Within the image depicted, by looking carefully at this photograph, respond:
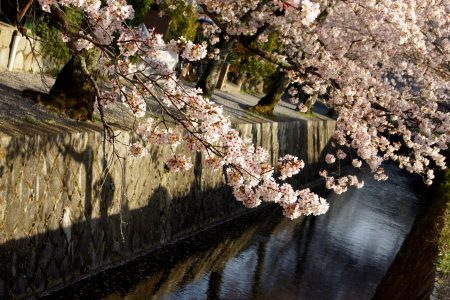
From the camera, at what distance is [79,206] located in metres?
10.4

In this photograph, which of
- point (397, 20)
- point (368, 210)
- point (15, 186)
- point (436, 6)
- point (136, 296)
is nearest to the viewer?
point (15, 186)

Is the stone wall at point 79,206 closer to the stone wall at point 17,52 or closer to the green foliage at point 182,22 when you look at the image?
the stone wall at point 17,52

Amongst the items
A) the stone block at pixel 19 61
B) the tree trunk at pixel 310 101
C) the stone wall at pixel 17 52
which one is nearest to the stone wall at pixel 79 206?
the stone wall at pixel 17 52

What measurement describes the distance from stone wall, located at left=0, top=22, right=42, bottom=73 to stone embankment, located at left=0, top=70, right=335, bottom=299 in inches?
118

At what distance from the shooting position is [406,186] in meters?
33.0

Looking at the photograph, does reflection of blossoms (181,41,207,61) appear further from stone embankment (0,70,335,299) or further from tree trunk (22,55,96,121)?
tree trunk (22,55,96,121)

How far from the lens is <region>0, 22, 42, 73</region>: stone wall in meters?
14.8

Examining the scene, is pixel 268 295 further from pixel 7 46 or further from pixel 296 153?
pixel 296 153

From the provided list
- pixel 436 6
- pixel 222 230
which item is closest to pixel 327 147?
pixel 436 6

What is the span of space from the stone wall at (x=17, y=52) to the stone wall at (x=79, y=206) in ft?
13.6

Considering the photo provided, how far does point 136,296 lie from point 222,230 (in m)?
5.75

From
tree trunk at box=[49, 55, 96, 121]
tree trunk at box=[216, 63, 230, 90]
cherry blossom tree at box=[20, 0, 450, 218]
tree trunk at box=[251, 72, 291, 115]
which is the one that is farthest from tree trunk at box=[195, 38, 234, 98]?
tree trunk at box=[216, 63, 230, 90]

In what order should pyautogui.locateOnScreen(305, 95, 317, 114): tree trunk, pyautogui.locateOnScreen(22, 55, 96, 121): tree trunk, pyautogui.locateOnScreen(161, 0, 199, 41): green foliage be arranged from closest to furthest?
pyautogui.locateOnScreen(22, 55, 96, 121): tree trunk → pyautogui.locateOnScreen(305, 95, 317, 114): tree trunk → pyautogui.locateOnScreen(161, 0, 199, 41): green foliage

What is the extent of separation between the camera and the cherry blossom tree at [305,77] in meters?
7.63
